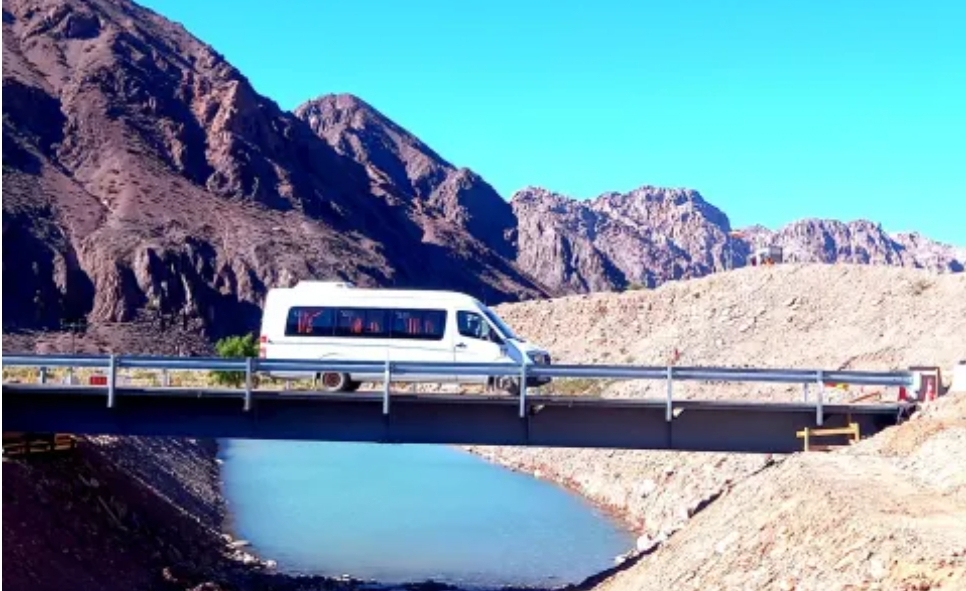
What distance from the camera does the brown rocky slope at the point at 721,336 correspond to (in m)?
38.7

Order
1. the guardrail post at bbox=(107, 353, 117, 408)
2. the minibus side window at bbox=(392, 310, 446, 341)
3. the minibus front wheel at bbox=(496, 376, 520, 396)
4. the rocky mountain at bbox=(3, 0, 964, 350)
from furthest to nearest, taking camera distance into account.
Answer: the rocky mountain at bbox=(3, 0, 964, 350)
the minibus side window at bbox=(392, 310, 446, 341)
the minibus front wheel at bbox=(496, 376, 520, 396)
the guardrail post at bbox=(107, 353, 117, 408)

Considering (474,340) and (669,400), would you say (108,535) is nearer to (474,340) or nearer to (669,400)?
(474,340)

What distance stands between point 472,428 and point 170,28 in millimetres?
182530

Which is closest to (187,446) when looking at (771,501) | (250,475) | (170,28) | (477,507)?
(250,475)

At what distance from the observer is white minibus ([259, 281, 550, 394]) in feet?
94.6

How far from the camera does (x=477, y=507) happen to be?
40.2 metres

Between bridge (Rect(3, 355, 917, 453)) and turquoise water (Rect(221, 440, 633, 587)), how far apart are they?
601 cm

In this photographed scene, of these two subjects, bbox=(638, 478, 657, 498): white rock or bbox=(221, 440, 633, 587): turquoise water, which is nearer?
bbox=(221, 440, 633, 587): turquoise water

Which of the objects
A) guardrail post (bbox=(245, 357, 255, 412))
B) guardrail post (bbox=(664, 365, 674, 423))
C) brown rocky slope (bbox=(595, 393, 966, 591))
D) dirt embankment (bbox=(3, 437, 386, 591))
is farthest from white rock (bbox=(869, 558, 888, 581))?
dirt embankment (bbox=(3, 437, 386, 591))

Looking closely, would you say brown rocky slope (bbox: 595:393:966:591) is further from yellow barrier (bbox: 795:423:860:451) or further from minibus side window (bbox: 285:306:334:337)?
minibus side window (bbox: 285:306:334:337)

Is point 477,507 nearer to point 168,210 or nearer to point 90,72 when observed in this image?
point 168,210

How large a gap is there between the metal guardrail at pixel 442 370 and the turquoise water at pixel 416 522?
6701mm

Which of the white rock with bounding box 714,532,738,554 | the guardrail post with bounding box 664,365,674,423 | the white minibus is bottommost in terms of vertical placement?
the white rock with bounding box 714,532,738,554

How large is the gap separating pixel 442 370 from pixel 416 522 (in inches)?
575
